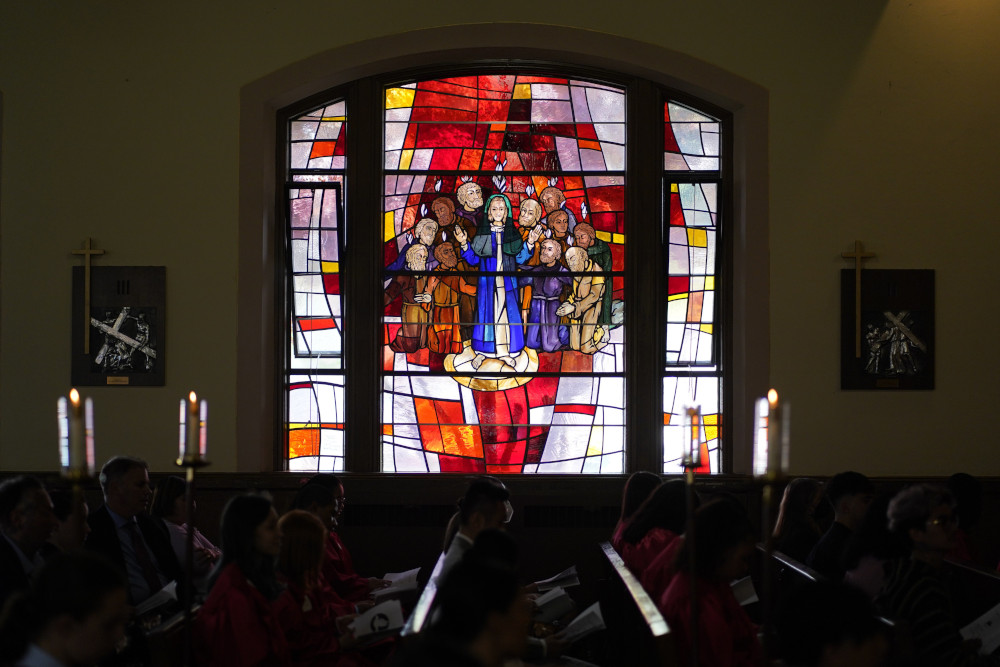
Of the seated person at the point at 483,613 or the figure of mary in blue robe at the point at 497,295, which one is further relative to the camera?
the figure of mary in blue robe at the point at 497,295

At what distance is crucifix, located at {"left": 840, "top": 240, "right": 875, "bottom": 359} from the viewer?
6.78 meters

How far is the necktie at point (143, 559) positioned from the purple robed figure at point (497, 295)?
9.76ft

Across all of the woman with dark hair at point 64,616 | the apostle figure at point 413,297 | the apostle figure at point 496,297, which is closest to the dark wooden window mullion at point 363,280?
the apostle figure at point 413,297

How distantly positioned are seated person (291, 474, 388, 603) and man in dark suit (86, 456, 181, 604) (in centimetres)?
82

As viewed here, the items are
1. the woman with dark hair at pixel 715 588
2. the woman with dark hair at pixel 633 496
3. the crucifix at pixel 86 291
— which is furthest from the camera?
the crucifix at pixel 86 291

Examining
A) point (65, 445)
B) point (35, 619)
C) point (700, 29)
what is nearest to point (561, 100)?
point (700, 29)

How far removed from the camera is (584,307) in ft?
23.7

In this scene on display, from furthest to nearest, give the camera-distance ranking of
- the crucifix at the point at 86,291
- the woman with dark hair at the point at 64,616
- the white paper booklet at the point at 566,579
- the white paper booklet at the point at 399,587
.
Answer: the crucifix at the point at 86,291
the white paper booklet at the point at 399,587
the white paper booklet at the point at 566,579
the woman with dark hair at the point at 64,616

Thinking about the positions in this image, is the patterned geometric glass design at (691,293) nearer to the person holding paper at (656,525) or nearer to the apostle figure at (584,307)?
the apostle figure at (584,307)

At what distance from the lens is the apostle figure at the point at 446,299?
284 inches

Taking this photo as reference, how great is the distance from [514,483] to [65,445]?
4.32 metres

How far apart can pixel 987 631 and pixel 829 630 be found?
70.3 inches

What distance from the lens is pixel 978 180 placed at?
271 inches

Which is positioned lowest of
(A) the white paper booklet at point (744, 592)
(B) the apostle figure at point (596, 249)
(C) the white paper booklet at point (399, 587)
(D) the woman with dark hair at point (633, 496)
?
(C) the white paper booklet at point (399, 587)
